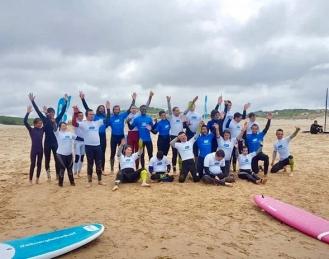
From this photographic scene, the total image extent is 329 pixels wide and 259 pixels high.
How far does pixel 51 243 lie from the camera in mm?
6141

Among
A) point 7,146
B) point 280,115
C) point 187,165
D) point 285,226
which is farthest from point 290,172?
point 280,115

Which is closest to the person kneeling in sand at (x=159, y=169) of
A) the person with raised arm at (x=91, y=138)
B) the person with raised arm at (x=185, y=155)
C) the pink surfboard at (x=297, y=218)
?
the person with raised arm at (x=185, y=155)

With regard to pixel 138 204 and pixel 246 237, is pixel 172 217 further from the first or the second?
pixel 246 237

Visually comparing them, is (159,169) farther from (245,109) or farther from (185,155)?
(245,109)

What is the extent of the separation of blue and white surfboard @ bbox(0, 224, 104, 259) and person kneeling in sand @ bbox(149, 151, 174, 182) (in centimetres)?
365

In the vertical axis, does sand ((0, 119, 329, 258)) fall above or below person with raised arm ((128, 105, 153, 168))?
below

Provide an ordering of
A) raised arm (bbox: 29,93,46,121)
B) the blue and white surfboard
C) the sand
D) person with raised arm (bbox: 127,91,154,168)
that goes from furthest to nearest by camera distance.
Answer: person with raised arm (bbox: 127,91,154,168), raised arm (bbox: 29,93,46,121), the sand, the blue and white surfboard

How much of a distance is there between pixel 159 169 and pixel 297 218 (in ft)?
12.6

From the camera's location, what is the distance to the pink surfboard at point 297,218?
23.7ft

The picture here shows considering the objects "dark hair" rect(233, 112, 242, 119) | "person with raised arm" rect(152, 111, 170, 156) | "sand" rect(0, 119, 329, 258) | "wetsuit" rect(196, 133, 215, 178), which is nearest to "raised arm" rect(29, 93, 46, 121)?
"sand" rect(0, 119, 329, 258)

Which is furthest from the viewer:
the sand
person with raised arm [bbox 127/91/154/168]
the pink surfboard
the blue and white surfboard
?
person with raised arm [bbox 127/91/154/168]

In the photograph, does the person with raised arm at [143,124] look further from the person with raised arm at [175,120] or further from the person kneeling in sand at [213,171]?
the person kneeling in sand at [213,171]

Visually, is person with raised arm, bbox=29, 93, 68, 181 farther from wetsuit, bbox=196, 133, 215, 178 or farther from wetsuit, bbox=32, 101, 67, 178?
wetsuit, bbox=196, 133, 215, 178

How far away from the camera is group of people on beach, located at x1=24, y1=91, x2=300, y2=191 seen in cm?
A: 979
